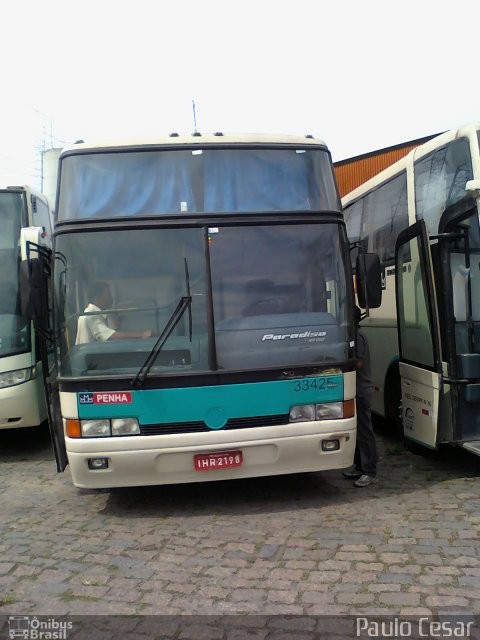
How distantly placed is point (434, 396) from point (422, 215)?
1.97 m

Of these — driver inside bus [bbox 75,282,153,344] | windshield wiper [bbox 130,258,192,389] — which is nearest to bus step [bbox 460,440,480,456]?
windshield wiper [bbox 130,258,192,389]

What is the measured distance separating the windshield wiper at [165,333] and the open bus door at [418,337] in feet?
7.55

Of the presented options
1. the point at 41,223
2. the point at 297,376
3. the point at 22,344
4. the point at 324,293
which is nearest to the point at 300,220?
the point at 324,293

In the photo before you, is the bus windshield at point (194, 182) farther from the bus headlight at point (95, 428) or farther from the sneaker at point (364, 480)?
the sneaker at point (364, 480)

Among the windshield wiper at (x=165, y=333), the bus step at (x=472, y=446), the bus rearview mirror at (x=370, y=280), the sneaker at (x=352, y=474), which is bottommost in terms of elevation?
the sneaker at (x=352, y=474)

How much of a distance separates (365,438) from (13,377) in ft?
13.9

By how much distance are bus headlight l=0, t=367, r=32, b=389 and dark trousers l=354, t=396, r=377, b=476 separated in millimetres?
4067

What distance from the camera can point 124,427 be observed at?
4.69m

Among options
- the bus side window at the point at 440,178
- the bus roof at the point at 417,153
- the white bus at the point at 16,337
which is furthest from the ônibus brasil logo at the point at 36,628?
the bus roof at the point at 417,153

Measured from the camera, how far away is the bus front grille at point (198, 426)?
15.3ft

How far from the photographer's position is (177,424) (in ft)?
15.4

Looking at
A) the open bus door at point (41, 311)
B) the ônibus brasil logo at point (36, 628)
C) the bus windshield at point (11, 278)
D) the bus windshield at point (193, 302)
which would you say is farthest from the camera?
the bus windshield at point (11, 278)

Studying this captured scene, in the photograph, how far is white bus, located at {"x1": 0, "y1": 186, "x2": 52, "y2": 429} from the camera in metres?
7.04

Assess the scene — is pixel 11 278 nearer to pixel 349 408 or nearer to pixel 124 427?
pixel 124 427
